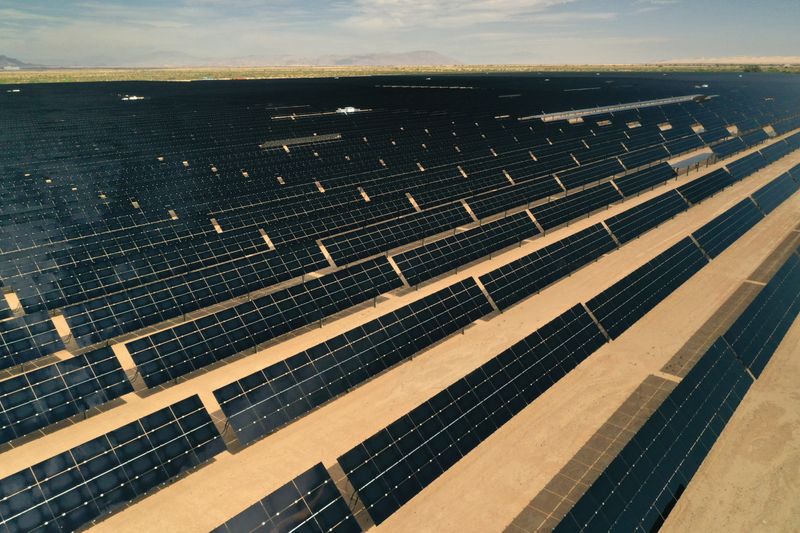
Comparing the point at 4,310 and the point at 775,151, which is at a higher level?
Result: the point at 4,310

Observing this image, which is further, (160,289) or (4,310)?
(160,289)

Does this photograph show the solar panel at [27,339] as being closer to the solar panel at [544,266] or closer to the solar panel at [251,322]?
the solar panel at [251,322]

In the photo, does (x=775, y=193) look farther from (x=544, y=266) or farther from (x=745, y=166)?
(x=544, y=266)

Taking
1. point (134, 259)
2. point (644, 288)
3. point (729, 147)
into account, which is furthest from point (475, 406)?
point (729, 147)

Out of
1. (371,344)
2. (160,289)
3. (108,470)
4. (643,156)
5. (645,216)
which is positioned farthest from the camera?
(643,156)

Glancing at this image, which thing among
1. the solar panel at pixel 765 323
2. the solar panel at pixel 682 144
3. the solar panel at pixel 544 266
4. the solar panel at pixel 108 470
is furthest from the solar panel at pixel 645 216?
the solar panel at pixel 108 470
